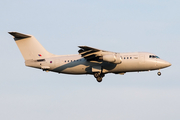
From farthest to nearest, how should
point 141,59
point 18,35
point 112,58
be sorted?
point 18,35 < point 141,59 < point 112,58

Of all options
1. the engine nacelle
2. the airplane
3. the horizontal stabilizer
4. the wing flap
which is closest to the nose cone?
the airplane

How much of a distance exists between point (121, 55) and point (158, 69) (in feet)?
13.0

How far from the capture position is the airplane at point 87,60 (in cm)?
3089

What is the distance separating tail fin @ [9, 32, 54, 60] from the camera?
110ft

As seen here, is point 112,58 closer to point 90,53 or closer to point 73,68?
point 90,53

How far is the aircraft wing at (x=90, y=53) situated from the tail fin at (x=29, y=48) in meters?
4.26

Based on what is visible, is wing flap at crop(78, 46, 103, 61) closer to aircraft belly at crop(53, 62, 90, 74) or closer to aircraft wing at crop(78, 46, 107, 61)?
aircraft wing at crop(78, 46, 107, 61)

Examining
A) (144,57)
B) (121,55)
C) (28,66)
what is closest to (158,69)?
(144,57)

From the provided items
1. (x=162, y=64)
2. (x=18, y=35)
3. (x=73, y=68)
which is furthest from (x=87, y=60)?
(x=18, y=35)

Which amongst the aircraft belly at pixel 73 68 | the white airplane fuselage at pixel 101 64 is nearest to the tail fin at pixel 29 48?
the white airplane fuselage at pixel 101 64

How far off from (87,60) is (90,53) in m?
1.25

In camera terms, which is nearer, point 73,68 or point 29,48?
point 73,68

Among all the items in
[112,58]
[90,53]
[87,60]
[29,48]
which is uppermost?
[29,48]

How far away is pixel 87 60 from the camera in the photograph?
32.0 m
